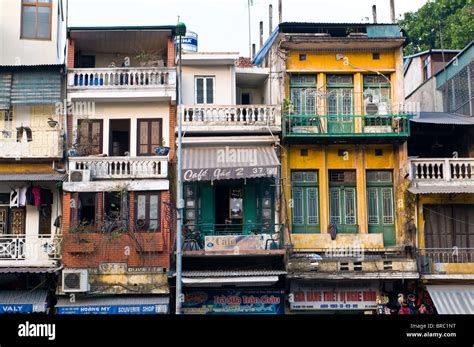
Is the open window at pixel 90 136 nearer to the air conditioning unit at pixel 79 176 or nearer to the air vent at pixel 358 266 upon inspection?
the air conditioning unit at pixel 79 176

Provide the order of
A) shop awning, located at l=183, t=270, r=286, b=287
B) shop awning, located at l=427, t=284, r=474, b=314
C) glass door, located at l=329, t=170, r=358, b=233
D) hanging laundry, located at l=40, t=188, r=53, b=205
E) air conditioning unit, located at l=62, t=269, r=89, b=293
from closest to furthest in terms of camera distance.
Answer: air conditioning unit, located at l=62, t=269, r=89, b=293, shop awning, located at l=183, t=270, r=286, b=287, shop awning, located at l=427, t=284, r=474, b=314, hanging laundry, located at l=40, t=188, r=53, b=205, glass door, located at l=329, t=170, r=358, b=233

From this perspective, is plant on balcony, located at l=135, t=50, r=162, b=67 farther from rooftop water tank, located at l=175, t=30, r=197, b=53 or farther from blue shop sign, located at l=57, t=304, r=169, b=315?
blue shop sign, located at l=57, t=304, r=169, b=315

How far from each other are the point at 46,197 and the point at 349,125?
1017 centimetres

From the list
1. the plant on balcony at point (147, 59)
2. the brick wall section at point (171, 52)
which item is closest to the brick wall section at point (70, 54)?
the plant on balcony at point (147, 59)

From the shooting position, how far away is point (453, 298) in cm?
2295

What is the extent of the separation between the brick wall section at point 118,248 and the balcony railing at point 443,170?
830 cm

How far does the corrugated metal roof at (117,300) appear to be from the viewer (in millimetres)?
22027

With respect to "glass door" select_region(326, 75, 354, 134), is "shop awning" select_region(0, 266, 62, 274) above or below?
below

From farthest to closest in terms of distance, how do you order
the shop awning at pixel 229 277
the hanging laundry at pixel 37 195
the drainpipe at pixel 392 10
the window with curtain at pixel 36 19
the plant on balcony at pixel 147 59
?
the drainpipe at pixel 392 10
the window with curtain at pixel 36 19
the plant on balcony at pixel 147 59
the hanging laundry at pixel 37 195
the shop awning at pixel 229 277

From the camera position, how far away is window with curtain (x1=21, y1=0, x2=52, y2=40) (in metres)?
26.6

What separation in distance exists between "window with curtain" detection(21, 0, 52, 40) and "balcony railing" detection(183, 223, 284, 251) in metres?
9.08

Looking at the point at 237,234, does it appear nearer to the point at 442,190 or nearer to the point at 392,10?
the point at 442,190

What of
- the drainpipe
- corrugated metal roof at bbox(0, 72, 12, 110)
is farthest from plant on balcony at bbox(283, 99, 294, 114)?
corrugated metal roof at bbox(0, 72, 12, 110)

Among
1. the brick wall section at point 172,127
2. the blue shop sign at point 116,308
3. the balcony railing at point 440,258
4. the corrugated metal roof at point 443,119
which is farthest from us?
the corrugated metal roof at point 443,119
